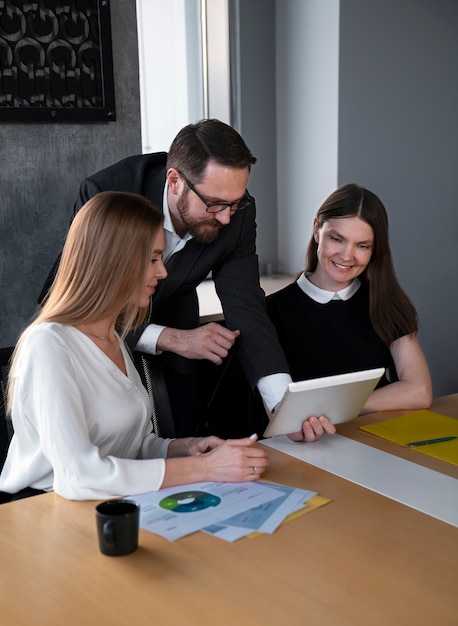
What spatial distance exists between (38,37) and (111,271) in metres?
0.95

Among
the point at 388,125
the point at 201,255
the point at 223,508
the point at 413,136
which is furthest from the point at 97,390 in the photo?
the point at 413,136

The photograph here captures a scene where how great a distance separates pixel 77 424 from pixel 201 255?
34.1 inches

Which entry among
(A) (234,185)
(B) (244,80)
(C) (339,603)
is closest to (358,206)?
→ (A) (234,185)

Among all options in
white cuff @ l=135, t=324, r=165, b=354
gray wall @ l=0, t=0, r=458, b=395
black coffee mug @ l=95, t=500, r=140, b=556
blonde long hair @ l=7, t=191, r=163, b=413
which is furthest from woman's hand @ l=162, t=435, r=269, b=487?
gray wall @ l=0, t=0, r=458, b=395

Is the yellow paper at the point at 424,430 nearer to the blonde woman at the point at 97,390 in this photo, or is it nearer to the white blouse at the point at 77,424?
the blonde woman at the point at 97,390

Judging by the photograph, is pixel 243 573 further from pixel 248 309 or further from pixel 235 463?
pixel 248 309

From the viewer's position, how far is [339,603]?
1091mm

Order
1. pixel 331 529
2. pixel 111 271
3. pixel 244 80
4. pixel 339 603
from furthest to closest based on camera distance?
pixel 244 80 → pixel 111 271 → pixel 331 529 → pixel 339 603

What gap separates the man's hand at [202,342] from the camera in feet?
6.54

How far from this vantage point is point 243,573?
1.17 m

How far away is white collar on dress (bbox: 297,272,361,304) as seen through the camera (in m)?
2.39

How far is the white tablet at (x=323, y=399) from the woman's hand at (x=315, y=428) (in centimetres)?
1

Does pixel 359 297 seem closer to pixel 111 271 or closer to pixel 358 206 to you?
pixel 358 206

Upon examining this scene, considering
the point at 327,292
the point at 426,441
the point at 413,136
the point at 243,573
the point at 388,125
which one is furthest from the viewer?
the point at 413,136
